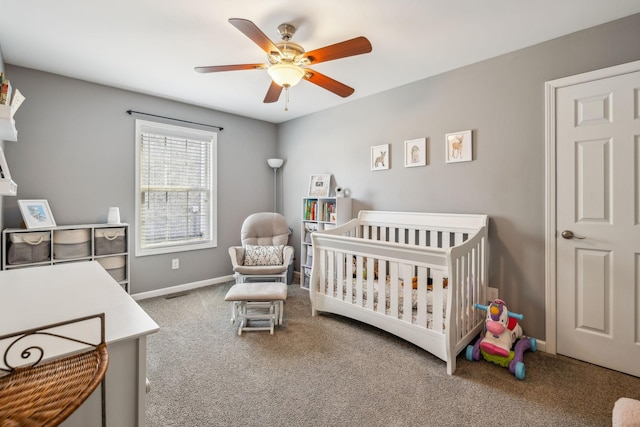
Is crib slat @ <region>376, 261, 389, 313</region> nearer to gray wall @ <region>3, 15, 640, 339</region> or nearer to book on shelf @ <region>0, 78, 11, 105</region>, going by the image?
gray wall @ <region>3, 15, 640, 339</region>

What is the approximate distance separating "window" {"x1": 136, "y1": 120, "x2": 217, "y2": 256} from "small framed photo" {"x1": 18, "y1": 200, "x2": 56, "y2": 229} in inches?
30.6

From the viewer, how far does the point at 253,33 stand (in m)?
1.65

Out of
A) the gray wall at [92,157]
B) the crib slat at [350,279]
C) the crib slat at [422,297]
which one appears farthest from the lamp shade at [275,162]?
the crib slat at [422,297]

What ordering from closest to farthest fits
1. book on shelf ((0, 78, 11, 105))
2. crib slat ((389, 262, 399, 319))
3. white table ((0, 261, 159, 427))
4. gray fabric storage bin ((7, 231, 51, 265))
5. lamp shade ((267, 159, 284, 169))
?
white table ((0, 261, 159, 427)), book on shelf ((0, 78, 11, 105)), crib slat ((389, 262, 399, 319)), gray fabric storage bin ((7, 231, 51, 265)), lamp shade ((267, 159, 284, 169))

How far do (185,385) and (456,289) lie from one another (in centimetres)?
188

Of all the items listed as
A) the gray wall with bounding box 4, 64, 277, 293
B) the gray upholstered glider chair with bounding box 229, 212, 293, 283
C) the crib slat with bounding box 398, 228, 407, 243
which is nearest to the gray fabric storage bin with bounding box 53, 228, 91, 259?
the gray wall with bounding box 4, 64, 277, 293

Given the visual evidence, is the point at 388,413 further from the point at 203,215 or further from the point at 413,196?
the point at 203,215

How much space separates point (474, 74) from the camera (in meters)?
2.63

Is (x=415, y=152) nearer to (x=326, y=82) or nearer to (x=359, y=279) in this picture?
(x=326, y=82)

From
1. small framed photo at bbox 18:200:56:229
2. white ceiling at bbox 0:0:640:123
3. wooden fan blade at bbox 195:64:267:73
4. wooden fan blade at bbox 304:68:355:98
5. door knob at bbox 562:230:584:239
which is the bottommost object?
door knob at bbox 562:230:584:239

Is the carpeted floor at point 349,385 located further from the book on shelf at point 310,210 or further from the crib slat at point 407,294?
the book on shelf at point 310,210

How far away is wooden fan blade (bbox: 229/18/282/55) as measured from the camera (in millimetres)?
1535

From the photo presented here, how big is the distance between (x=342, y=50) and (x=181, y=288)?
3.34 m

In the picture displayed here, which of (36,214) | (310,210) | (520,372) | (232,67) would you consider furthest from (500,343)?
(36,214)
